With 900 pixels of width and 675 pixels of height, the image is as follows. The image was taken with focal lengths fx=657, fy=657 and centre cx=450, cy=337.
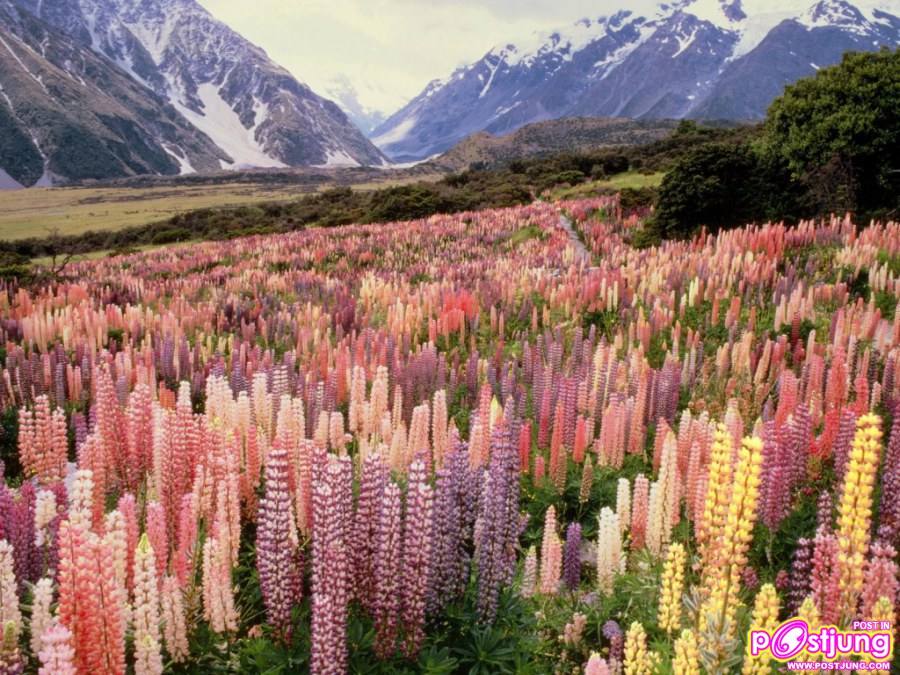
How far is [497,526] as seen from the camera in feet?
11.0

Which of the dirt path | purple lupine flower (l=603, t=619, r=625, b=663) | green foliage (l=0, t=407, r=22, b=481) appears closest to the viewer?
purple lupine flower (l=603, t=619, r=625, b=663)

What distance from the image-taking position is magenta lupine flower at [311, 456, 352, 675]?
8.69 ft

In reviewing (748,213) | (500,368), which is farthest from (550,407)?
(748,213)

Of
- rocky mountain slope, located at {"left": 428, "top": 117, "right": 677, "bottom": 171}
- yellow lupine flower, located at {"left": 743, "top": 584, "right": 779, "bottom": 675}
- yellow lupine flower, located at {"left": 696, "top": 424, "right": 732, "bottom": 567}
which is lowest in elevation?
yellow lupine flower, located at {"left": 743, "top": 584, "right": 779, "bottom": 675}

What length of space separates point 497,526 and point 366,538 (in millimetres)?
690

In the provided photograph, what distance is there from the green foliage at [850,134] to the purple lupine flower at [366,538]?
1642cm

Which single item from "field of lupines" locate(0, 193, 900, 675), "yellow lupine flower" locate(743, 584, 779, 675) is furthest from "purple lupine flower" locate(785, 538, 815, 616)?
"yellow lupine flower" locate(743, 584, 779, 675)

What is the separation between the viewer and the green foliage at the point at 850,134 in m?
15.7

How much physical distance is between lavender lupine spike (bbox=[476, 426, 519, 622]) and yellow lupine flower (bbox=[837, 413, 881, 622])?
148 cm

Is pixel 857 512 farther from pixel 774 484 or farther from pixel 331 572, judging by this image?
pixel 331 572

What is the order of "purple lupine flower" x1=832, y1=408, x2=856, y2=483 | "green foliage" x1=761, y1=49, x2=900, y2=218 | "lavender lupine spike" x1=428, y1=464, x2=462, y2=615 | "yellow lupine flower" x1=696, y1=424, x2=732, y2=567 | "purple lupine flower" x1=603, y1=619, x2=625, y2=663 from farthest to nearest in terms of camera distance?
"green foliage" x1=761, y1=49, x2=900, y2=218 < "purple lupine flower" x1=832, y1=408, x2=856, y2=483 < "lavender lupine spike" x1=428, y1=464, x2=462, y2=615 < "purple lupine flower" x1=603, y1=619, x2=625, y2=663 < "yellow lupine flower" x1=696, y1=424, x2=732, y2=567

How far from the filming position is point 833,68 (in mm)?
17891

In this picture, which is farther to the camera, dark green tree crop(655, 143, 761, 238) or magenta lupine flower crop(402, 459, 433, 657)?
dark green tree crop(655, 143, 761, 238)

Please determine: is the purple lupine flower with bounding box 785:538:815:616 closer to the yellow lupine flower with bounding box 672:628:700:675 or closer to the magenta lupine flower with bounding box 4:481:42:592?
the yellow lupine flower with bounding box 672:628:700:675
